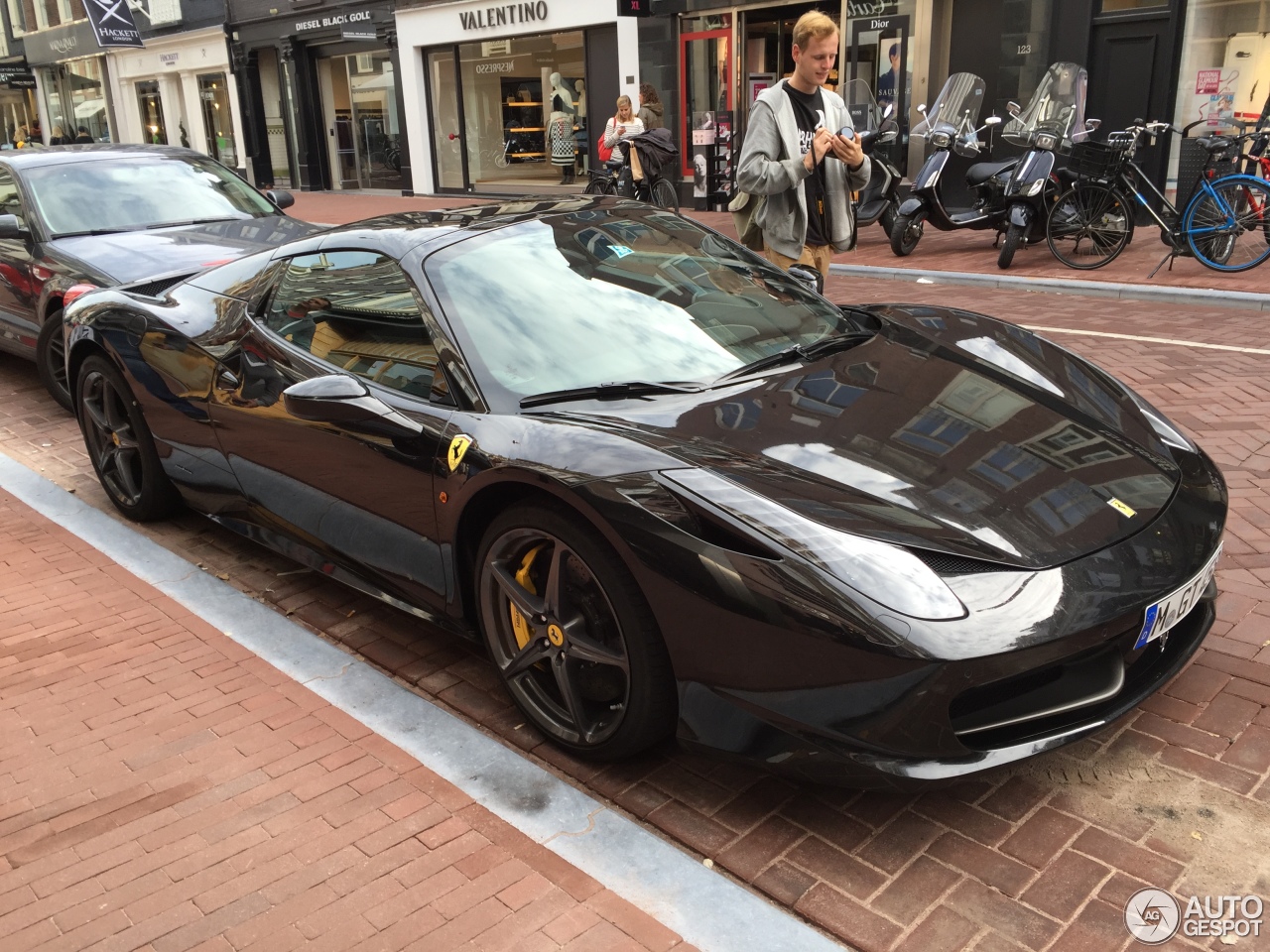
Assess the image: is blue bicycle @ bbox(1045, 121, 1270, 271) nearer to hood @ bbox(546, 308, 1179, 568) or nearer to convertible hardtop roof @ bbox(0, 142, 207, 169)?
hood @ bbox(546, 308, 1179, 568)

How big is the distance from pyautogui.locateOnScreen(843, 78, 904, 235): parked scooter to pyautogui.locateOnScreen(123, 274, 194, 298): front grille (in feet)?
29.3

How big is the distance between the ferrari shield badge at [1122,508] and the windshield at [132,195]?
6.57m

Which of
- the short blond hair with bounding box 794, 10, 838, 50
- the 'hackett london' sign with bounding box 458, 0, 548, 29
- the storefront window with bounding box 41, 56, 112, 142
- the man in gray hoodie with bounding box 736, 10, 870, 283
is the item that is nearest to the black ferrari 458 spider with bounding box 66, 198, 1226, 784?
the man in gray hoodie with bounding box 736, 10, 870, 283

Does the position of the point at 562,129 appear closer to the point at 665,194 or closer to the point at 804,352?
the point at 665,194

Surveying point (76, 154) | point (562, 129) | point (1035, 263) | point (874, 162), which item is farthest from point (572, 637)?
point (562, 129)

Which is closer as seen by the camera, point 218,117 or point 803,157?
point 803,157

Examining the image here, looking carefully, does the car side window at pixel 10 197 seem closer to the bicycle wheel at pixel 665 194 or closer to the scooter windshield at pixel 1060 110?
the scooter windshield at pixel 1060 110

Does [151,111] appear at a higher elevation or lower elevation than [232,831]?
higher

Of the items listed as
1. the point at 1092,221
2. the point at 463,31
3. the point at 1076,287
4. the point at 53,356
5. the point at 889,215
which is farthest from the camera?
the point at 463,31

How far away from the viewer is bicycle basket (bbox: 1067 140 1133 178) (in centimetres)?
948

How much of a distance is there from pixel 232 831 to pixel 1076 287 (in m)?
8.74

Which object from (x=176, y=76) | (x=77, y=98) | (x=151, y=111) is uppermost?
(x=176, y=76)

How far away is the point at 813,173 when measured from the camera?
5375 millimetres

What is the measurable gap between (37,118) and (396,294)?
43.4 m
